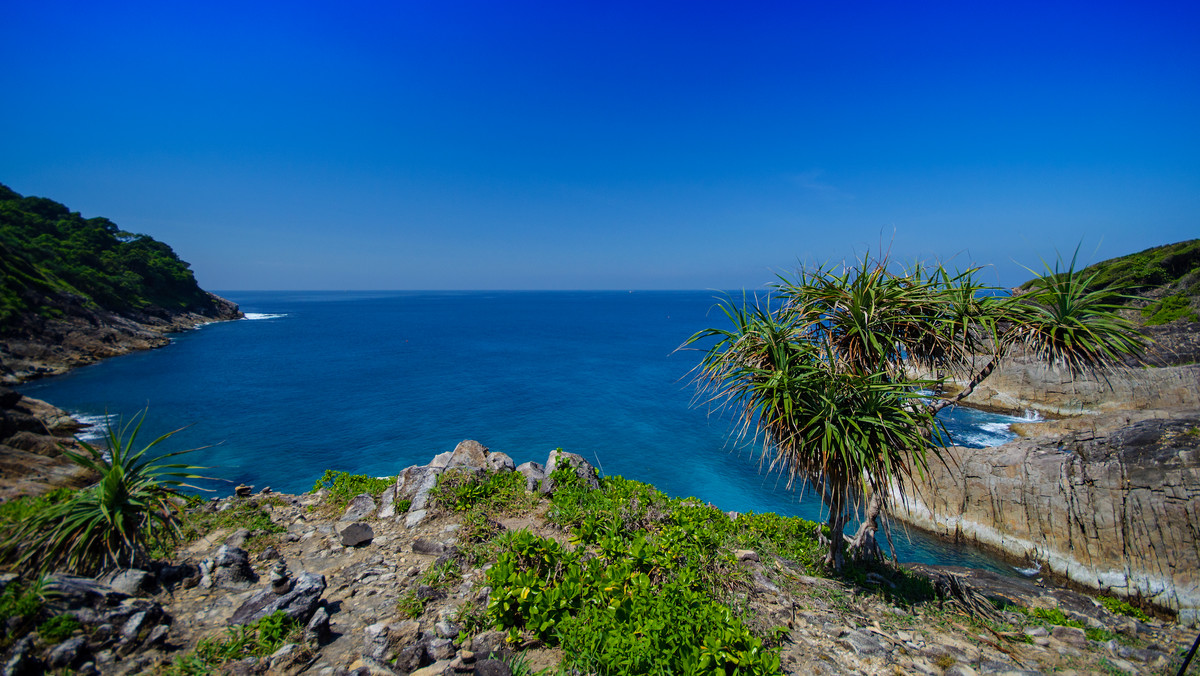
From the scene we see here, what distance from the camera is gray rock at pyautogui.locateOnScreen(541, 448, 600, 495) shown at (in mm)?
9242

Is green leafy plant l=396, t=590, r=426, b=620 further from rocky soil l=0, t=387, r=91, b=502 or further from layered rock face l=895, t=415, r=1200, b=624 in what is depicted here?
layered rock face l=895, t=415, r=1200, b=624

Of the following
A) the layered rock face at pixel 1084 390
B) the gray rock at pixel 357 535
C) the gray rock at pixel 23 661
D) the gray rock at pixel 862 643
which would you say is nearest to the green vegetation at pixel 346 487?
the gray rock at pixel 357 535

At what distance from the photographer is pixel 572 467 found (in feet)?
31.3

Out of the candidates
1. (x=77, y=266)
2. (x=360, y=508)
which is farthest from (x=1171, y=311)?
(x=77, y=266)

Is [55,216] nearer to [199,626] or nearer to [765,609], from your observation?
[199,626]

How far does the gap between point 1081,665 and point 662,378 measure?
3773cm

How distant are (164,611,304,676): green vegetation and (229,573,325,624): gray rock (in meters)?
0.11

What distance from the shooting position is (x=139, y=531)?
509 centimetres

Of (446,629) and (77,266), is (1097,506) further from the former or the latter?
(77,266)

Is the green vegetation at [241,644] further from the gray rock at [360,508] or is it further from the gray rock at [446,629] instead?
the gray rock at [360,508]

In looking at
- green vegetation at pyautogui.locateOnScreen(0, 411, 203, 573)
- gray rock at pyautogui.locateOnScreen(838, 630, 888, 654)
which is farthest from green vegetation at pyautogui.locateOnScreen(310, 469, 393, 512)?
gray rock at pyautogui.locateOnScreen(838, 630, 888, 654)

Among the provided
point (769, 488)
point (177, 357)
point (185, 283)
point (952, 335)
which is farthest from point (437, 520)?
point (185, 283)

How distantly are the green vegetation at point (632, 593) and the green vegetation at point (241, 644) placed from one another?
219 cm

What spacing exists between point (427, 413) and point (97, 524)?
92.5ft
